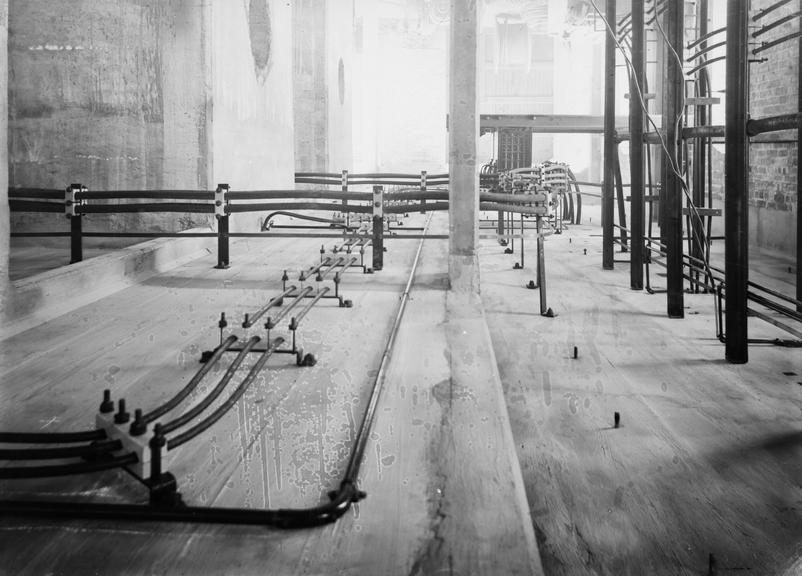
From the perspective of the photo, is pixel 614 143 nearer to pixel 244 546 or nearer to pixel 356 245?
pixel 356 245

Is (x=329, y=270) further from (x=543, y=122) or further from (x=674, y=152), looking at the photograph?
(x=543, y=122)

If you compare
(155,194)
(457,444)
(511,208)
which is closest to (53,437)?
(457,444)

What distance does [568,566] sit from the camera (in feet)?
6.39

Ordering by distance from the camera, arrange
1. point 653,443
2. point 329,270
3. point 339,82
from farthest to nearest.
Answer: point 339,82, point 329,270, point 653,443

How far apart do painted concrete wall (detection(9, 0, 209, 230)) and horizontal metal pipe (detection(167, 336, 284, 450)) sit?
5821 millimetres

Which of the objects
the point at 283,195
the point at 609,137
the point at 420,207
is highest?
the point at 609,137

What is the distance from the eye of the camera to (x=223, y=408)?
252 cm

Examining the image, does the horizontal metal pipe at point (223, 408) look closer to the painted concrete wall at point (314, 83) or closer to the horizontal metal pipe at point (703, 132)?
the horizontal metal pipe at point (703, 132)

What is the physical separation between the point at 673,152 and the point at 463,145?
1440 mm

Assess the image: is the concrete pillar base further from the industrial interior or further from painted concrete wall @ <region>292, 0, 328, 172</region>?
painted concrete wall @ <region>292, 0, 328, 172</region>

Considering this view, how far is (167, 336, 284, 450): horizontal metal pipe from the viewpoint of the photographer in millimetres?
2238

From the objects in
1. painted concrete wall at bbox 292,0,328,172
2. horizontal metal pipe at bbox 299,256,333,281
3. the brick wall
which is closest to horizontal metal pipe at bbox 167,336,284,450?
horizontal metal pipe at bbox 299,256,333,281

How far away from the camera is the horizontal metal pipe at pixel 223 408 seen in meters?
2.24

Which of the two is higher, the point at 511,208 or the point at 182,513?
the point at 511,208
